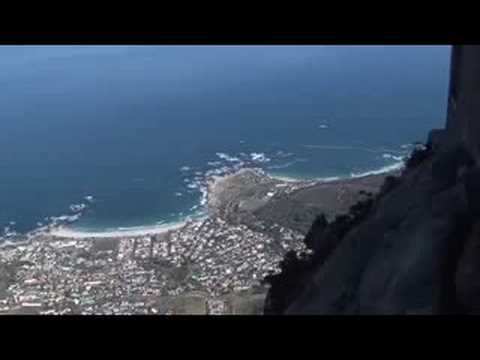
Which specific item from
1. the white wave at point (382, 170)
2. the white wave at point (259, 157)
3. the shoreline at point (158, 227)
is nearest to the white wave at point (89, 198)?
the shoreline at point (158, 227)

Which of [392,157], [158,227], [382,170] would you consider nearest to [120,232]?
[158,227]

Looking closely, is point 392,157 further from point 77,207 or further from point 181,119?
point 181,119

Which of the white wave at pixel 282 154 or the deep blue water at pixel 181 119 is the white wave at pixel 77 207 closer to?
the deep blue water at pixel 181 119

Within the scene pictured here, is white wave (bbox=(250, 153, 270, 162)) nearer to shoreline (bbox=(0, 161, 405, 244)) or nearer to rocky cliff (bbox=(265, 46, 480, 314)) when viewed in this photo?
shoreline (bbox=(0, 161, 405, 244))

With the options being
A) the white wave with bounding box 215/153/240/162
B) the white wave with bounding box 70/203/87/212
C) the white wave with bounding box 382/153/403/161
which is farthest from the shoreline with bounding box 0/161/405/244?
the white wave with bounding box 215/153/240/162
